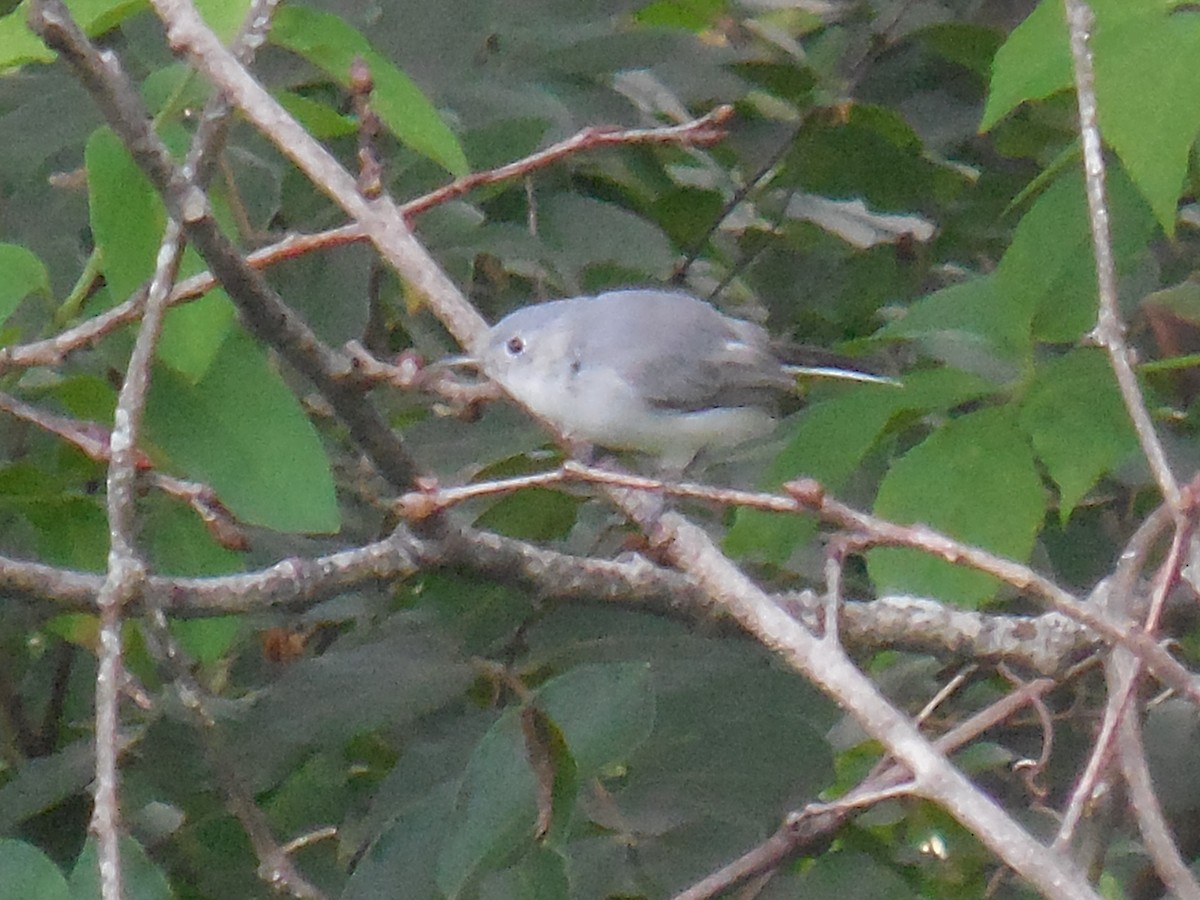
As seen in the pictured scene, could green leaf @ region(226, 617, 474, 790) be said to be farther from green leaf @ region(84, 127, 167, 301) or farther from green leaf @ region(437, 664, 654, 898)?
green leaf @ region(84, 127, 167, 301)

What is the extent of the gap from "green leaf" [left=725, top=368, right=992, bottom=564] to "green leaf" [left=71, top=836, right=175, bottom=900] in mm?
701

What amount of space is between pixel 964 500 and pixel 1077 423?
0.16m

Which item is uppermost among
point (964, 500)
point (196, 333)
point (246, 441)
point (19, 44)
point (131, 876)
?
point (19, 44)

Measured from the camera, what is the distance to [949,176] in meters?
2.58

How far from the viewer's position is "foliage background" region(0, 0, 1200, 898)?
145cm

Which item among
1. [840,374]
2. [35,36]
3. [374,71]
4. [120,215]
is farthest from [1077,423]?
[35,36]

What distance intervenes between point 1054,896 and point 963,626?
84 centimetres

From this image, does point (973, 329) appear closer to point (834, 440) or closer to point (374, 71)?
point (834, 440)

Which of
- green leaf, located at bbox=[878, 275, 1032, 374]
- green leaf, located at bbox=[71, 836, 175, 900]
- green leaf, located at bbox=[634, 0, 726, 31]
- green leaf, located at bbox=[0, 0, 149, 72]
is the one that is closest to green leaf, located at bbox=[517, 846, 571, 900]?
green leaf, located at bbox=[71, 836, 175, 900]

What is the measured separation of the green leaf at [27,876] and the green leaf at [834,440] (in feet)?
2.54

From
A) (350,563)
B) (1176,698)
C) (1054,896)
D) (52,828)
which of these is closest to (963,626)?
(1176,698)

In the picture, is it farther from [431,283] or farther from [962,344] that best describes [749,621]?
[962,344]

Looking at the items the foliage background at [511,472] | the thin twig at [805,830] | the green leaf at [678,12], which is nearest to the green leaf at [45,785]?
the foliage background at [511,472]

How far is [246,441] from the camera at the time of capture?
1461 mm
